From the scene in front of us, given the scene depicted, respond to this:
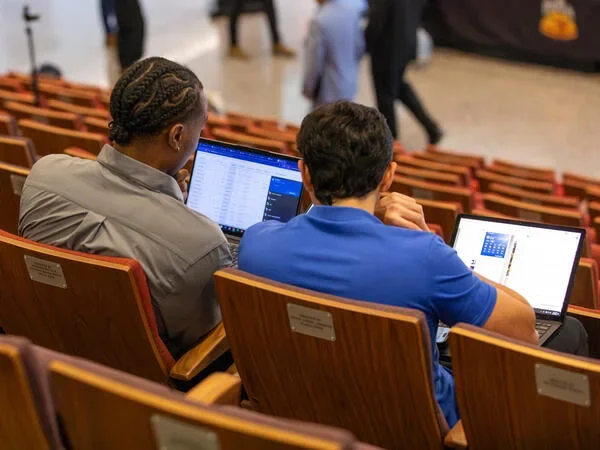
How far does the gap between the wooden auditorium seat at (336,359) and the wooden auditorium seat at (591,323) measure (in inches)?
26.1

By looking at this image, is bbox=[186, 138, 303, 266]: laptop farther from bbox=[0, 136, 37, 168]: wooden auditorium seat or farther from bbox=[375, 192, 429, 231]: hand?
bbox=[0, 136, 37, 168]: wooden auditorium seat

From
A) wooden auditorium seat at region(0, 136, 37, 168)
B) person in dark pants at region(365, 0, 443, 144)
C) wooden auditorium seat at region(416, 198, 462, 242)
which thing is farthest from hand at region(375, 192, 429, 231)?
person in dark pants at region(365, 0, 443, 144)

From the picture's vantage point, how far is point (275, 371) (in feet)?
6.27

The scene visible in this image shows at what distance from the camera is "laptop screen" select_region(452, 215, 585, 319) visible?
7.63 feet

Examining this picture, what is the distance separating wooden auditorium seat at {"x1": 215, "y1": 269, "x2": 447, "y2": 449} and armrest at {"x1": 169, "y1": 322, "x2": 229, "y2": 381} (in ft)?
0.42

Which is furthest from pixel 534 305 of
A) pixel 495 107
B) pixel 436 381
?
pixel 495 107

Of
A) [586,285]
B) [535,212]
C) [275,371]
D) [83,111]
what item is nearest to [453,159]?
[535,212]

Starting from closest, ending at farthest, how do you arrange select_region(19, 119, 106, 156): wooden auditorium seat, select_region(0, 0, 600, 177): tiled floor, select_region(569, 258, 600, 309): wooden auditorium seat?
select_region(569, 258, 600, 309): wooden auditorium seat
select_region(19, 119, 106, 156): wooden auditorium seat
select_region(0, 0, 600, 177): tiled floor

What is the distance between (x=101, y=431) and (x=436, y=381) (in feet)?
2.59

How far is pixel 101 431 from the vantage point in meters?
1.38

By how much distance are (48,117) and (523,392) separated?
10.1 ft

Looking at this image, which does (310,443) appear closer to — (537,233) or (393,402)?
(393,402)

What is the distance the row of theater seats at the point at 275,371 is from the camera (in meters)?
1.33

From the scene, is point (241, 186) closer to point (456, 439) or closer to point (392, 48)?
point (456, 439)
